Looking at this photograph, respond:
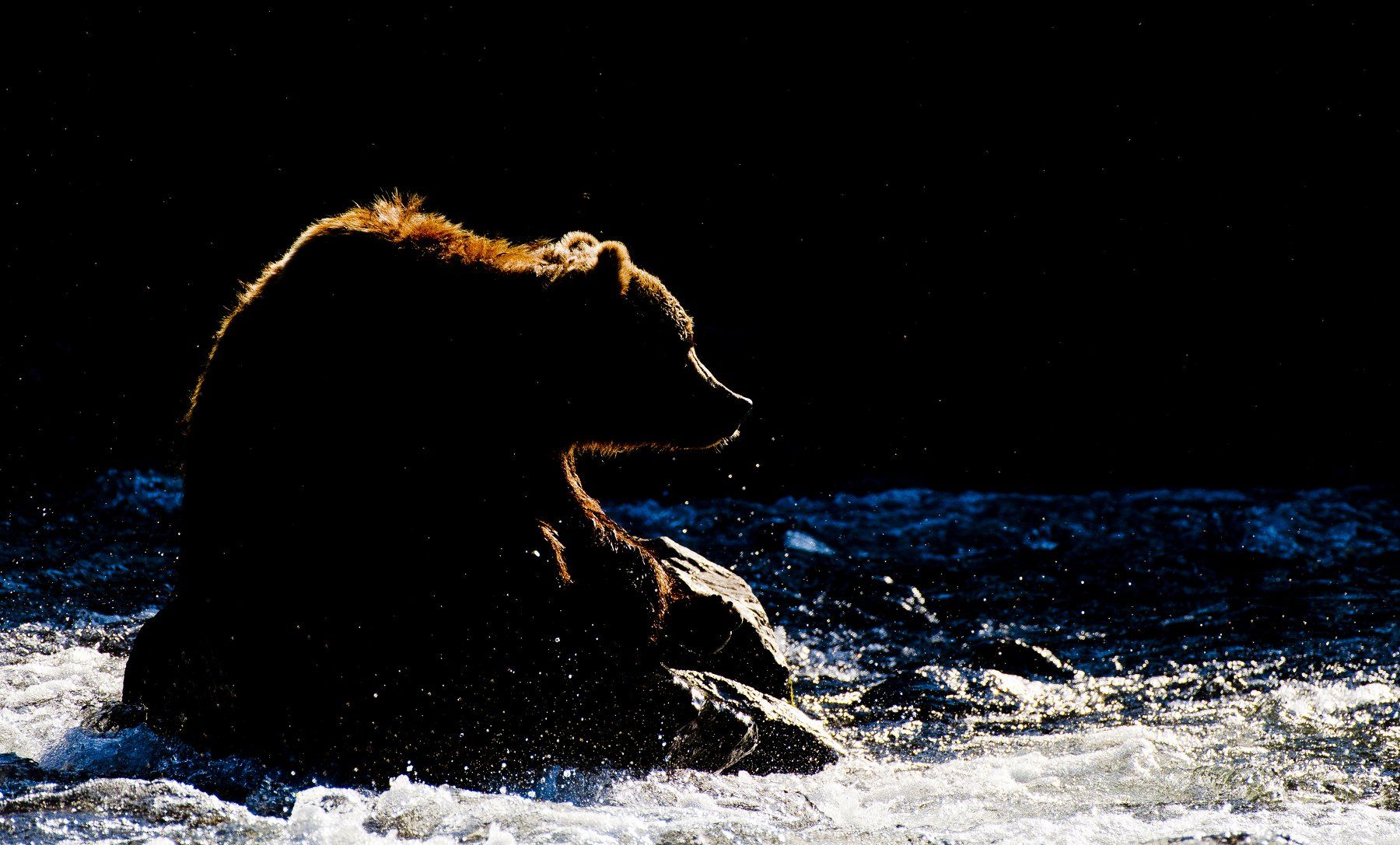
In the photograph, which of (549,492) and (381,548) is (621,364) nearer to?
(549,492)

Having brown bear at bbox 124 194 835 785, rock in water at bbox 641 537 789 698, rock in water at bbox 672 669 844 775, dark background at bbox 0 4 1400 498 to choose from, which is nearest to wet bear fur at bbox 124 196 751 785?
brown bear at bbox 124 194 835 785

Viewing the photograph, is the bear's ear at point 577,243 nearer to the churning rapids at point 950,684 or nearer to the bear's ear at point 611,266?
the bear's ear at point 611,266

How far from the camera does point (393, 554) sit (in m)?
3.48

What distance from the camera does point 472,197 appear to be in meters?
9.59

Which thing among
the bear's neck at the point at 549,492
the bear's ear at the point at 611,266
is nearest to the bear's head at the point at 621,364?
the bear's ear at the point at 611,266

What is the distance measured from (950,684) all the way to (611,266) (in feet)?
6.83

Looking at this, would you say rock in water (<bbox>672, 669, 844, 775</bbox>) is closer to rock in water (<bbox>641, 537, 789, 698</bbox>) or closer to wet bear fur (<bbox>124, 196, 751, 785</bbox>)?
wet bear fur (<bbox>124, 196, 751, 785</bbox>)

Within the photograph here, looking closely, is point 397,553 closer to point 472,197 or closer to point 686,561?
point 686,561

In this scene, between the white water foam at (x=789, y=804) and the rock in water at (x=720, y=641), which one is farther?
the rock in water at (x=720, y=641)

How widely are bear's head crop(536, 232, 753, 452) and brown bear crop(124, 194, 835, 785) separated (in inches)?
2.7

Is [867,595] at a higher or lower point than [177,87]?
lower

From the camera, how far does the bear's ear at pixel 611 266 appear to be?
12.8 ft

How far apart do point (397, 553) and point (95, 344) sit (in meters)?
6.67

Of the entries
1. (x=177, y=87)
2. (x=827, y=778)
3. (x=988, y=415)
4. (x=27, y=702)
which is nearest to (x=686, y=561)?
(x=827, y=778)
